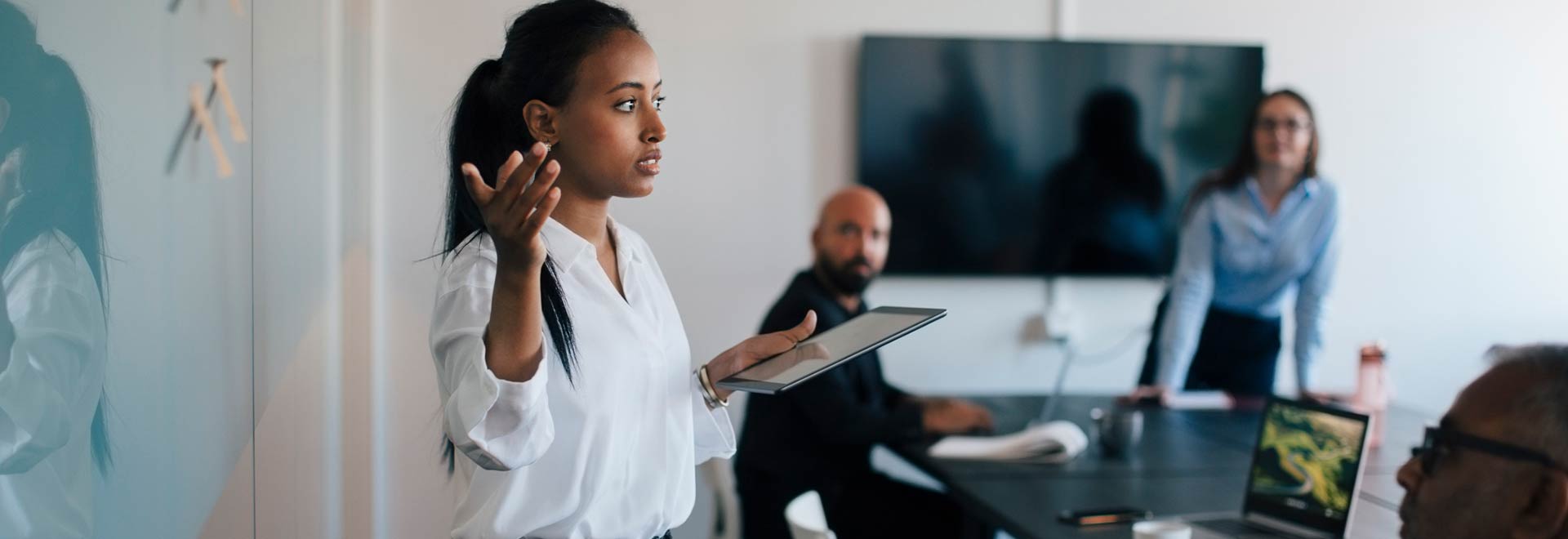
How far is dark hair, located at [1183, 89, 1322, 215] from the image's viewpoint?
10.3 ft

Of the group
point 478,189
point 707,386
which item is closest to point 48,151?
point 478,189

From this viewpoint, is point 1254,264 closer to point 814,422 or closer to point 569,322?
point 814,422

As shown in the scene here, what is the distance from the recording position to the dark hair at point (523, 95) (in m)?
0.98

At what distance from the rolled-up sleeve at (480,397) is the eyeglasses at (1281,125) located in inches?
105

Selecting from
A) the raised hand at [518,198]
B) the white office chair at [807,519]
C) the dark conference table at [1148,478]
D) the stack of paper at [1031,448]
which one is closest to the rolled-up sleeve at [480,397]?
the raised hand at [518,198]

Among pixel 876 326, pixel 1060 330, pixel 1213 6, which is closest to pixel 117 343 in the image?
pixel 876 326

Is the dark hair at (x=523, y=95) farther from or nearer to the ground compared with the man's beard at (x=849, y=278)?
farther from the ground

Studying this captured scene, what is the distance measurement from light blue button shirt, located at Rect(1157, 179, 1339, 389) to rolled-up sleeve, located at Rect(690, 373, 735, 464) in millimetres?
2218

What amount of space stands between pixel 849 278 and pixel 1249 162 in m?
1.20

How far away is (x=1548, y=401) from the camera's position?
4.00 ft

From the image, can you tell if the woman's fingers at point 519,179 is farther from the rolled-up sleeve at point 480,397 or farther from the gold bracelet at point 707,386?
the gold bracelet at point 707,386

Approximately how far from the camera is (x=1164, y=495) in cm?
212

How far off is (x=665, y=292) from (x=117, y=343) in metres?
0.46

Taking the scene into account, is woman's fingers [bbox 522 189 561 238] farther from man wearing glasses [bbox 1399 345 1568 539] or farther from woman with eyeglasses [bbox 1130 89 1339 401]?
woman with eyeglasses [bbox 1130 89 1339 401]
